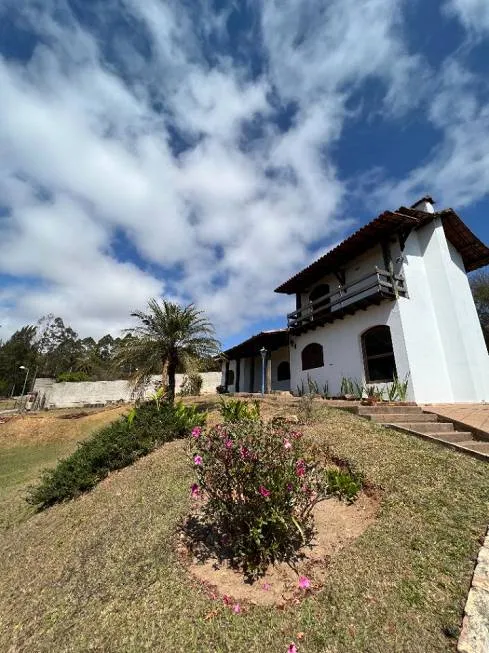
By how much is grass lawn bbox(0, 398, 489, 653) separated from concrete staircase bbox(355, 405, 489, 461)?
0.77m

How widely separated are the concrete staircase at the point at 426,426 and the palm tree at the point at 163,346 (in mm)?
6105

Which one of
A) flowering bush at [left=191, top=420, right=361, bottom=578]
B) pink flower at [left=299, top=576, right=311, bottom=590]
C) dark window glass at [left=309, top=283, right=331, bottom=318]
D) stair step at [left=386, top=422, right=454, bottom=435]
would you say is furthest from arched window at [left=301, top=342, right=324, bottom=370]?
pink flower at [left=299, top=576, right=311, bottom=590]

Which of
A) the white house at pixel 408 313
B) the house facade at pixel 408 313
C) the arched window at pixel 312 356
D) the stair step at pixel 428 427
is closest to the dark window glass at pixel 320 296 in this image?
the white house at pixel 408 313

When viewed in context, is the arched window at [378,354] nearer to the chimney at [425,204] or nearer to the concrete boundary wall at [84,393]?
the chimney at [425,204]

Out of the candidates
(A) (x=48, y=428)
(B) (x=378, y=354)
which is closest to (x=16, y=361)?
(A) (x=48, y=428)

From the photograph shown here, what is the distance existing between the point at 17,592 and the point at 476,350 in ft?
43.6

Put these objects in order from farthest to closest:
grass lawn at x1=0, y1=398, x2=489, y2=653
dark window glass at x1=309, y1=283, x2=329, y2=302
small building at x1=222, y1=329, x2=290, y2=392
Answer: small building at x1=222, y1=329, x2=290, y2=392 → dark window glass at x1=309, y1=283, x2=329, y2=302 → grass lawn at x1=0, y1=398, x2=489, y2=653

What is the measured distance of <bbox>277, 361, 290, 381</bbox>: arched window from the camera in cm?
1916

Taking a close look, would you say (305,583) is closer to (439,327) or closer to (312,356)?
(439,327)

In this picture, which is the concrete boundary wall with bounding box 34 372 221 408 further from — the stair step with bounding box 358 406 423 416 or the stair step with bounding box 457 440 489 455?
the stair step with bounding box 457 440 489 455

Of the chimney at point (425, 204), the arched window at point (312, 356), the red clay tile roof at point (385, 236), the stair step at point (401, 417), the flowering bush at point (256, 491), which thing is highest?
the chimney at point (425, 204)

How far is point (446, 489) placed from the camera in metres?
3.85

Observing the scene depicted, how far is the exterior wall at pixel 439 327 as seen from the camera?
33.3 feet

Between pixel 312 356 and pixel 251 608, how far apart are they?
12.3 meters
